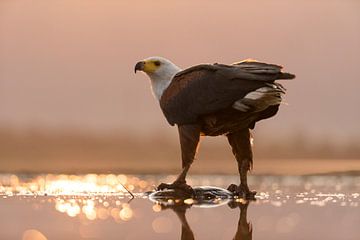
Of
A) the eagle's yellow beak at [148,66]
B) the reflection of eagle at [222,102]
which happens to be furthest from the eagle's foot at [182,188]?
the eagle's yellow beak at [148,66]

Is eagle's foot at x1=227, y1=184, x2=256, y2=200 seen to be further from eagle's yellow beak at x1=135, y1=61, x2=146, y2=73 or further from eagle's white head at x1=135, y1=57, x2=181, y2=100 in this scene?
eagle's yellow beak at x1=135, y1=61, x2=146, y2=73

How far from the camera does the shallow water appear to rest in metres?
11.1

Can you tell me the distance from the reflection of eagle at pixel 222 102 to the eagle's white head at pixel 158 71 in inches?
0.7

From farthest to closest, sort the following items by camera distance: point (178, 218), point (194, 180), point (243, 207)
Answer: point (194, 180), point (243, 207), point (178, 218)

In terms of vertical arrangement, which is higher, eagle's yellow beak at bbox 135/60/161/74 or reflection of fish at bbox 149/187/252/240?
eagle's yellow beak at bbox 135/60/161/74

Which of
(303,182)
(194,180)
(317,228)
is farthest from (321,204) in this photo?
(194,180)

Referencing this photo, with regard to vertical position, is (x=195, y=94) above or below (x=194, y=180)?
above

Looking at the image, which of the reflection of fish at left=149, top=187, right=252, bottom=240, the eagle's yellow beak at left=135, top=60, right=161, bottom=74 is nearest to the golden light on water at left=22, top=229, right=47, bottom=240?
the reflection of fish at left=149, top=187, right=252, bottom=240

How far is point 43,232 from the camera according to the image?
1112cm

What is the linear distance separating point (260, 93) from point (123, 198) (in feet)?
8.21

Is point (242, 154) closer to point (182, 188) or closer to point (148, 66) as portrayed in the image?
point (182, 188)

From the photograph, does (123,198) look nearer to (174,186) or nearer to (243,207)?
(174,186)

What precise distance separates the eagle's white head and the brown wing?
14.3 inches

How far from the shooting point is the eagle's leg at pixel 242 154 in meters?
16.1
